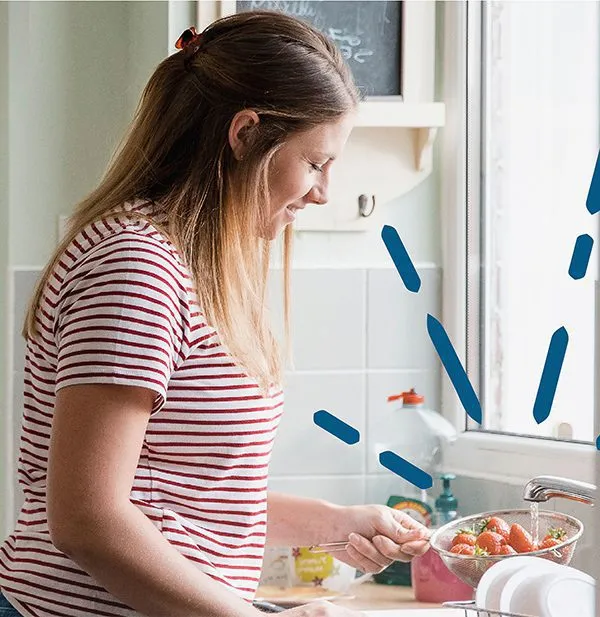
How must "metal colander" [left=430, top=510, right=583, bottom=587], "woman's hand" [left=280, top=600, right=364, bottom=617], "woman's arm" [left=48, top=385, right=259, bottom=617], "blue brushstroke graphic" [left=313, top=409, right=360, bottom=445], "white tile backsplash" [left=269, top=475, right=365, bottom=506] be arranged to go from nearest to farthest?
"woman's arm" [left=48, top=385, right=259, bottom=617], "woman's hand" [left=280, top=600, right=364, bottom=617], "metal colander" [left=430, top=510, right=583, bottom=587], "blue brushstroke graphic" [left=313, top=409, right=360, bottom=445], "white tile backsplash" [left=269, top=475, right=365, bottom=506]

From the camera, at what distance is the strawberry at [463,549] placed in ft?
3.58

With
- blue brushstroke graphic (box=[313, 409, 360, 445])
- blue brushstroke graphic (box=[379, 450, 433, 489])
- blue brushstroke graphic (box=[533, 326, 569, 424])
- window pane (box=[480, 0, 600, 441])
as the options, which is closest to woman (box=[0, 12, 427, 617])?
blue brushstroke graphic (box=[379, 450, 433, 489])

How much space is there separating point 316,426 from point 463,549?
1.93 feet

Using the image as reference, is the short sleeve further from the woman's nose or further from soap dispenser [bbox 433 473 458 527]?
soap dispenser [bbox 433 473 458 527]

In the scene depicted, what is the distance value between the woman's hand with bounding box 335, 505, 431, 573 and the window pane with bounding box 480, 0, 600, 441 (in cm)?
44

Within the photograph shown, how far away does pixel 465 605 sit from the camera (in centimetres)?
97

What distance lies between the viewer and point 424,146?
5.41ft

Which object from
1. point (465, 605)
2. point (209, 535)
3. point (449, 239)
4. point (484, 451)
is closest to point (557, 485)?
point (465, 605)

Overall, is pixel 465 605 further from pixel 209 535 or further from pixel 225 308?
pixel 225 308

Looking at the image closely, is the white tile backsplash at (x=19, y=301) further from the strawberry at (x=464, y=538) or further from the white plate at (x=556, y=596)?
the white plate at (x=556, y=596)

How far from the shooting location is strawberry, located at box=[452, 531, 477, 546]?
3.65 ft

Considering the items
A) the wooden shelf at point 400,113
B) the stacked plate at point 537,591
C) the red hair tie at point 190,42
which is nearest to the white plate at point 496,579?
the stacked plate at point 537,591

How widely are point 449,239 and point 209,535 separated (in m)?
0.88

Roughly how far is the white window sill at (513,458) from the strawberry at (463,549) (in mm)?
405
